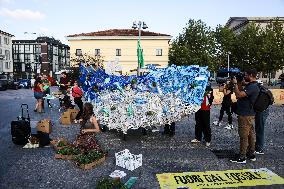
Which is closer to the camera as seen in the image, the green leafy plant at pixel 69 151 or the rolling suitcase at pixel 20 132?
the green leafy plant at pixel 69 151

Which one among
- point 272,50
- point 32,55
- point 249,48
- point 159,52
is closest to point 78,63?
point 159,52

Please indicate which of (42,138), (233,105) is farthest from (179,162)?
(233,105)

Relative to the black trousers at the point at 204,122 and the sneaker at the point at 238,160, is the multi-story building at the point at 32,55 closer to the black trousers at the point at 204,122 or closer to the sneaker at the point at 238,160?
the black trousers at the point at 204,122

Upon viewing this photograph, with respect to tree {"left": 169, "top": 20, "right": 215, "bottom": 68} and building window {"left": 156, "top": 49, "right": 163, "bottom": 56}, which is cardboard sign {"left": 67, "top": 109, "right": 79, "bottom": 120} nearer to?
tree {"left": 169, "top": 20, "right": 215, "bottom": 68}

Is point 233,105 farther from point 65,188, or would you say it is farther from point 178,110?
point 65,188

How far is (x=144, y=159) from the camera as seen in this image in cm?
805

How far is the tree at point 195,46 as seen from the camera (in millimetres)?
44625

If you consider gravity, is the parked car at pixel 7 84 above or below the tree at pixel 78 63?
below

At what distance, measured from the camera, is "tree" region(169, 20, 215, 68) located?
4462 centimetres

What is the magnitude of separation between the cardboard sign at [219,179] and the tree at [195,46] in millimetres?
38225

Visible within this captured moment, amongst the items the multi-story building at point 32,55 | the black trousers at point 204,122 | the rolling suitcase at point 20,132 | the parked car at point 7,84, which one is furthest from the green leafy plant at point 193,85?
the multi-story building at point 32,55

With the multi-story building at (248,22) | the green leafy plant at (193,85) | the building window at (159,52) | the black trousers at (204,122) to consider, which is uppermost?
the multi-story building at (248,22)

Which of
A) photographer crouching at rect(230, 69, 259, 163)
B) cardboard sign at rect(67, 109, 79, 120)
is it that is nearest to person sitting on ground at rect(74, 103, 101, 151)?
photographer crouching at rect(230, 69, 259, 163)

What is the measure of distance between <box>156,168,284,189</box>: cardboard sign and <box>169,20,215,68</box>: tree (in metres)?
38.2
